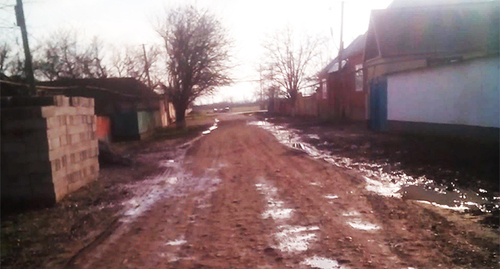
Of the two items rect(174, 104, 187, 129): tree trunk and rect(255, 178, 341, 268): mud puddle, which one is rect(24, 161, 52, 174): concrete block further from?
rect(174, 104, 187, 129): tree trunk

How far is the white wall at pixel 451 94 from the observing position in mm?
11898

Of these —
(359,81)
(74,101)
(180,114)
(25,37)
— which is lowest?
(180,114)

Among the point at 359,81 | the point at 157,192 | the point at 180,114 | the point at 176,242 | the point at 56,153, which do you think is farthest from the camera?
the point at 180,114

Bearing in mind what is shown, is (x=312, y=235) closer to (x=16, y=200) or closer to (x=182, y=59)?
(x=16, y=200)

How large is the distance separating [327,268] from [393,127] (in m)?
15.3

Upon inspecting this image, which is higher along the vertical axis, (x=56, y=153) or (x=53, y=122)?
(x=53, y=122)

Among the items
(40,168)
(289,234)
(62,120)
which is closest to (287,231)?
(289,234)

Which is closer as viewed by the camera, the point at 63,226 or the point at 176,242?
the point at 176,242

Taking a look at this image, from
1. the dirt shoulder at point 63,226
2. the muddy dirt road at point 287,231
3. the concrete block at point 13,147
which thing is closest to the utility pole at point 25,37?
the dirt shoulder at point 63,226

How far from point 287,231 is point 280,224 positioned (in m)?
0.32

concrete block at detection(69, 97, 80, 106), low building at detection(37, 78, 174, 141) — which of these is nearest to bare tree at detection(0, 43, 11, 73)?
low building at detection(37, 78, 174, 141)

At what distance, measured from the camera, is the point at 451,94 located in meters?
13.9

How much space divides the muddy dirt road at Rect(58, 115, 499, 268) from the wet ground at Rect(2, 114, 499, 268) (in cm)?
1

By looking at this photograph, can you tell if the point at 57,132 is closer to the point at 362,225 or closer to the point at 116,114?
the point at 362,225
